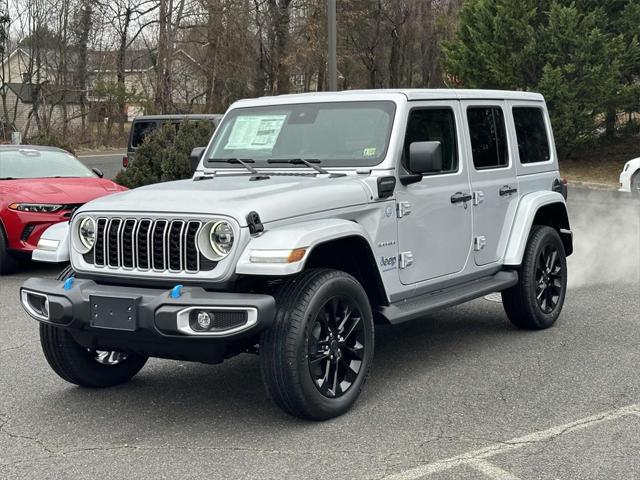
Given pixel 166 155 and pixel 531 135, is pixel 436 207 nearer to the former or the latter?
pixel 531 135

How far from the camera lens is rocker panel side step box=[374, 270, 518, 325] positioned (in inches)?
219

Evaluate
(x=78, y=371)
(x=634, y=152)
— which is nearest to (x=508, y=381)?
(x=78, y=371)

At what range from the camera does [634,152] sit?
81.6 ft

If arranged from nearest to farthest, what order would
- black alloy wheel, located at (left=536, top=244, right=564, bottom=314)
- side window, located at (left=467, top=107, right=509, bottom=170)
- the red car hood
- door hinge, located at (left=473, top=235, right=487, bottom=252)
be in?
door hinge, located at (left=473, top=235, right=487, bottom=252) < side window, located at (left=467, top=107, right=509, bottom=170) < black alloy wheel, located at (left=536, top=244, right=564, bottom=314) < the red car hood

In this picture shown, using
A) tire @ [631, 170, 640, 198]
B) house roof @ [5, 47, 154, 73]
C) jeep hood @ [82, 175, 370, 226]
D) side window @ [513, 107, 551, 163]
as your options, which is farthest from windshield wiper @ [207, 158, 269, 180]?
house roof @ [5, 47, 154, 73]

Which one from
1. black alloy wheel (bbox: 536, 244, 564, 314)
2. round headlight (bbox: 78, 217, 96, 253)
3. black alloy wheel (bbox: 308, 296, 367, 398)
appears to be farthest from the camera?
black alloy wheel (bbox: 536, 244, 564, 314)

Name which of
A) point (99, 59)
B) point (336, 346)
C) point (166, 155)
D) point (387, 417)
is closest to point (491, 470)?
point (387, 417)

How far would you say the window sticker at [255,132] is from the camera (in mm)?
6215

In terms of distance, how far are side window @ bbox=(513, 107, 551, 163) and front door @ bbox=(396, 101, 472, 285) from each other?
3.33 ft

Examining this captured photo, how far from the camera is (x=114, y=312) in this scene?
4742 mm

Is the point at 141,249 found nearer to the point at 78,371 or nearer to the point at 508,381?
the point at 78,371

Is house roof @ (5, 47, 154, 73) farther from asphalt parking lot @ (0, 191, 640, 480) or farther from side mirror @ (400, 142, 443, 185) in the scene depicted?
side mirror @ (400, 142, 443, 185)

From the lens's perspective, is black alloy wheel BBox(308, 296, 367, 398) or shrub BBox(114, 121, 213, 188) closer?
black alloy wheel BBox(308, 296, 367, 398)

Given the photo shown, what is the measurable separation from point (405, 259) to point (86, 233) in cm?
197
